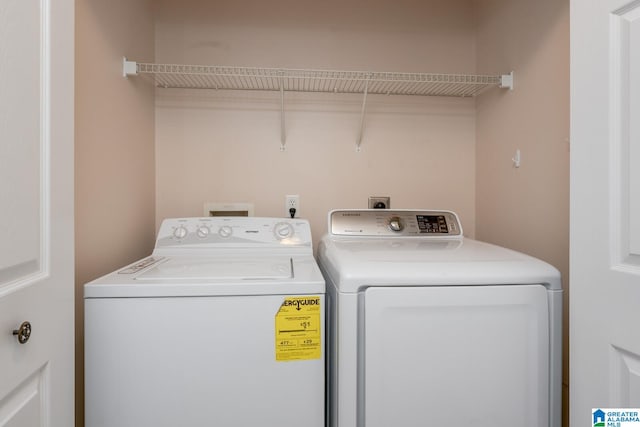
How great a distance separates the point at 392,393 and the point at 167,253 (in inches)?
41.9

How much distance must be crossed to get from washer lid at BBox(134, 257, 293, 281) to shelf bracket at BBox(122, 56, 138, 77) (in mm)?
861

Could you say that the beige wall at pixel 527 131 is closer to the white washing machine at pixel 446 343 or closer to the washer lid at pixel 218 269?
the white washing machine at pixel 446 343

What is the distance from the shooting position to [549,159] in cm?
137

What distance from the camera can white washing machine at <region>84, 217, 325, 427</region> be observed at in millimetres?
931

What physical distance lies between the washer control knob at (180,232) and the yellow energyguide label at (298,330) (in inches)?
29.3

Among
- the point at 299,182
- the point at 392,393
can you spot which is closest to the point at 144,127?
the point at 299,182

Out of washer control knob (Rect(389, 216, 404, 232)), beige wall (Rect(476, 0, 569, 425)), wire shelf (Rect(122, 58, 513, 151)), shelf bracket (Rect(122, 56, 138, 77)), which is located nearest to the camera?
beige wall (Rect(476, 0, 569, 425))

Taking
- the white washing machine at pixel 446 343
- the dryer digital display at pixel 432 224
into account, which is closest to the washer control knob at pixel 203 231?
the white washing machine at pixel 446 343

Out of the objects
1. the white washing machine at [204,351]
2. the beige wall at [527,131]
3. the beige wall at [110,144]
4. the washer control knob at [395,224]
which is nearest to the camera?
the white washing machine at [204,351]

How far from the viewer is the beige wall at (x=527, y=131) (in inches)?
51.3

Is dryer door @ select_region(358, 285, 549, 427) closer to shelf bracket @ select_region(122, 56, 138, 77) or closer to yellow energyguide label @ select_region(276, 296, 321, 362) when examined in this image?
yellow energyguide label @ select_region(276, 296, 321, 362)

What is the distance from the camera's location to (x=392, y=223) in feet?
5.17

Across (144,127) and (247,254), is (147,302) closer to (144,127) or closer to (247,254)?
(247,254)

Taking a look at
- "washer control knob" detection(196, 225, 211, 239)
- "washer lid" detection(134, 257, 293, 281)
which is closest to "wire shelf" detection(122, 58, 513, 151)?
"washer control knob" detection(196, 225, 211, 239)
